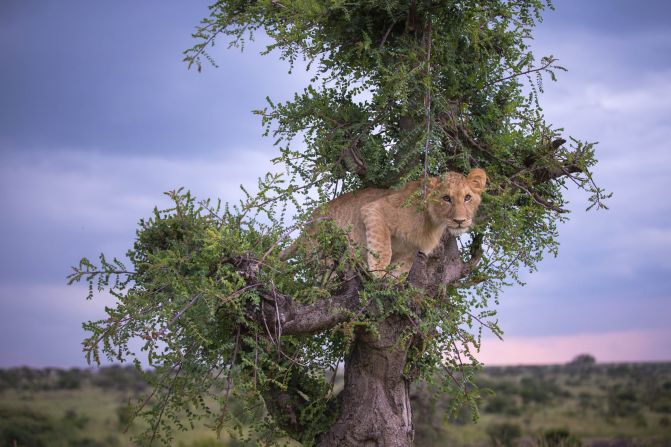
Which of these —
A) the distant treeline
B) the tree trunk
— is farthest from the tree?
the distant treeline

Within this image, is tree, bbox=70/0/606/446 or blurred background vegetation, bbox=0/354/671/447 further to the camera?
blurred background vegetation, bbox=0/354/671/447

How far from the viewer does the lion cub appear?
316 inches

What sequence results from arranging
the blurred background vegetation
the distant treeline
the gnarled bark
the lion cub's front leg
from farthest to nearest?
the distant treeline < the blurred background vegetation < the lion cub's front leg < the gnarled bark

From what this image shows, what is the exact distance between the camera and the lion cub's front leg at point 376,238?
797 centimetres

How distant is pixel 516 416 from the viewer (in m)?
32.6

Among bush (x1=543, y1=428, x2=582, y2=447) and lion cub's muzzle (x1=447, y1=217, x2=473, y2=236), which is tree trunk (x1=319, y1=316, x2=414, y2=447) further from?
bush (x1=543, y1=428, x2=582, y2=447)

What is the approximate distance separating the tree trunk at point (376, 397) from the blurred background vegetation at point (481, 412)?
3.67 feet

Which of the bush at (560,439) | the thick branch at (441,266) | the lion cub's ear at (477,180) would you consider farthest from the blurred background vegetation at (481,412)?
the lion cub's ear at (477,180)

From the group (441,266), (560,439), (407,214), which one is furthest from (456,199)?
(560,439)

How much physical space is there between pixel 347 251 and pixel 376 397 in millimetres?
1986

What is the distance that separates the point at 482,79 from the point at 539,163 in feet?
4.40

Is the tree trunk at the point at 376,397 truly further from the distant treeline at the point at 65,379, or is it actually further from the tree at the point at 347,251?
the distant treeline at the point at 65,379

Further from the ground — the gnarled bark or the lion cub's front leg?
the lion cub's front leg

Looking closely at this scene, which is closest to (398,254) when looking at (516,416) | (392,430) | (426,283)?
(426,283)
